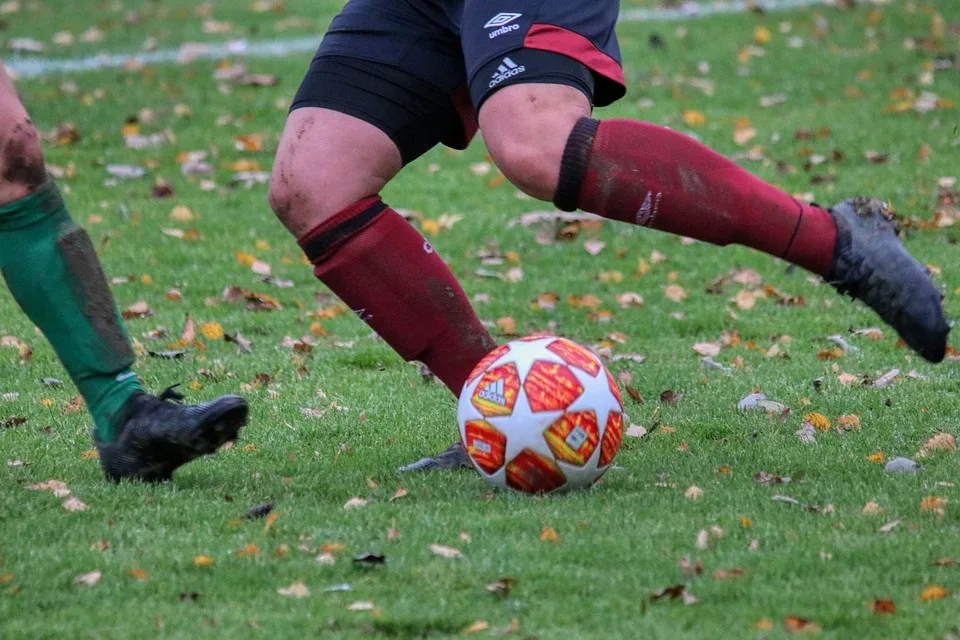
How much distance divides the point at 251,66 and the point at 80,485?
8.73 m

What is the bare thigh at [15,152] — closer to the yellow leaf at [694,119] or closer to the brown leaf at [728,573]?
the brown leaf at [728,573]

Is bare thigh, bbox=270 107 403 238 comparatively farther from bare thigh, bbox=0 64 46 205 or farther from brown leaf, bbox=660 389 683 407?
brown leaf, bbox=660 389 683 407

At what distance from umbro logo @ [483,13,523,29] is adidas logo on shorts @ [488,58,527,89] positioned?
0.10m

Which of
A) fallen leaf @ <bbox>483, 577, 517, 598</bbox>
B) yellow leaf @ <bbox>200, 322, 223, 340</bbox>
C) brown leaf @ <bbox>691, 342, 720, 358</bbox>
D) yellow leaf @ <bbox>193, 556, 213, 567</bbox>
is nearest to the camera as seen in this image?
fallen leaf @ <bbox>483, 577, 517, 598</bbox>

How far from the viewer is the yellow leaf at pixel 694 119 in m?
10.2

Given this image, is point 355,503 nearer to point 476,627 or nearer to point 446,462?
point 446,462

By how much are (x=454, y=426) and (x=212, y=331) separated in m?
2.10

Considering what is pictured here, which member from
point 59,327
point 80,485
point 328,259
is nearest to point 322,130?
point 328,259

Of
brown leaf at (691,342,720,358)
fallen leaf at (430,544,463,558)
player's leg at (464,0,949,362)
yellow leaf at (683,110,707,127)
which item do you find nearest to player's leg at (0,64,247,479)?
fallen leaf at (430,544,463,558)

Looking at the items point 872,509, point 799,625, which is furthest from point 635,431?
point 799,625

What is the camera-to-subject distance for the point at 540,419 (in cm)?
365

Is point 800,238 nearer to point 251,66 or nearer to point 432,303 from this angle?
point 432,303

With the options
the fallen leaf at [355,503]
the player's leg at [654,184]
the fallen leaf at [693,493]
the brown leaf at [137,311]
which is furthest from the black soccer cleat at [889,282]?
the brown leaf at [137,311]

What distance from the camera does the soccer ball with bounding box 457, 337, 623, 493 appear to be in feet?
12.0
